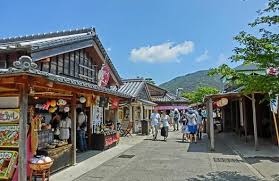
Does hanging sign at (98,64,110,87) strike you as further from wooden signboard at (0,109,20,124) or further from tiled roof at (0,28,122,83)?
wooden signboard at (0,109,20,124)

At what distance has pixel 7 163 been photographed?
7066 millimetres

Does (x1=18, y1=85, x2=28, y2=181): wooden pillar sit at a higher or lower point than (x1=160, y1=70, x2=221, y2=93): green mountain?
lower

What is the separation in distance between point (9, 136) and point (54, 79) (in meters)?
1.92

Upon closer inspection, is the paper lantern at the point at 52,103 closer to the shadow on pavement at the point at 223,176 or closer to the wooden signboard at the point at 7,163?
the wooden signboard at the point at 7,163

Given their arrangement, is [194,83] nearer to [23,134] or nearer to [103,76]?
[103,76]

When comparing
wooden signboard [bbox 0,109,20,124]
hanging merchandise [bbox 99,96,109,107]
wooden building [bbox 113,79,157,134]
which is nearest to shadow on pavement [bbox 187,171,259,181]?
wooden signboard [bbox 0,109,20,124]

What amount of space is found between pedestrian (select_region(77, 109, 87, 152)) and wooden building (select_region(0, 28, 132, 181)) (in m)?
0.66

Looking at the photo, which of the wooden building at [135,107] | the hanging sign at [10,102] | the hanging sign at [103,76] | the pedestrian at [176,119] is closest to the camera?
the hanging sign at [10,102]

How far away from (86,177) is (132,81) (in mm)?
20025

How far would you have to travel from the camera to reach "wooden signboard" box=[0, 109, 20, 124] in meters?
7.07

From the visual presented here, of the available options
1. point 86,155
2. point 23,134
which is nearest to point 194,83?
point 86,155

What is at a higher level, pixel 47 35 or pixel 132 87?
pixel 47 35

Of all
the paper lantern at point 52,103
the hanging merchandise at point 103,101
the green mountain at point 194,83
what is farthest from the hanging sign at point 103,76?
the green mountain at point 194,83

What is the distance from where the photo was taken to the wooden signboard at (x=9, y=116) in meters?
7.07
